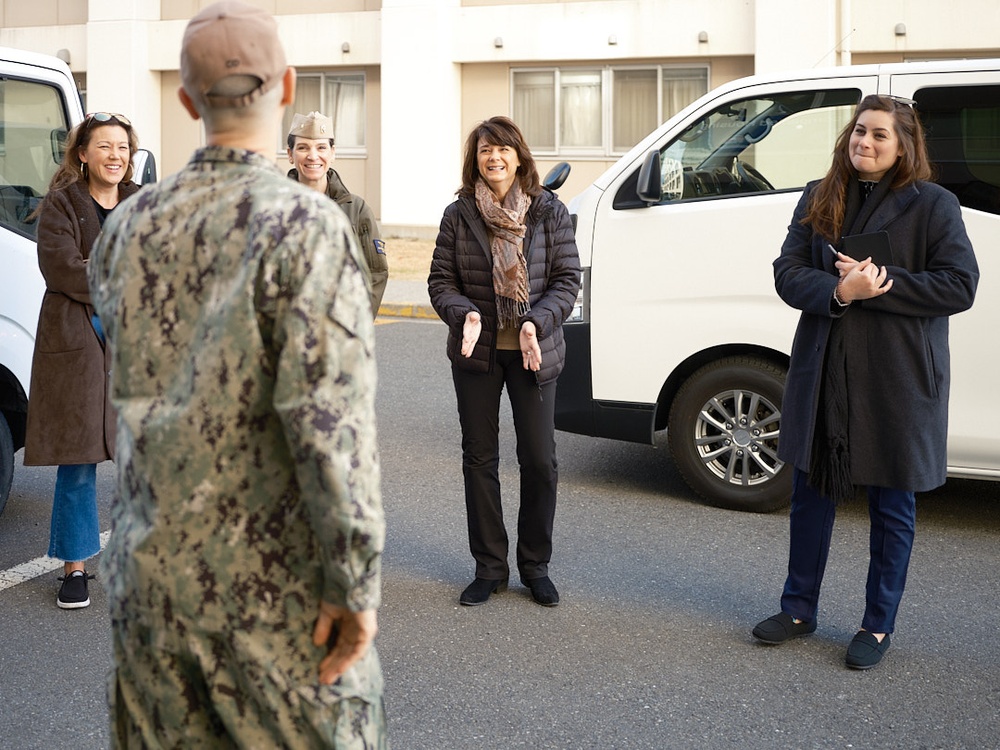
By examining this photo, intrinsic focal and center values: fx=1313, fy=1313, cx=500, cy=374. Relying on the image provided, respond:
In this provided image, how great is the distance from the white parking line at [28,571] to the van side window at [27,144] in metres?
1.51

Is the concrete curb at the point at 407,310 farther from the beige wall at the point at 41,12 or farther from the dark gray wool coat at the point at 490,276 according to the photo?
the beige wall at the point at 41,12

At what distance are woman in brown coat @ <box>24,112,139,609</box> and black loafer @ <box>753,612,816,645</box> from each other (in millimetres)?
2643

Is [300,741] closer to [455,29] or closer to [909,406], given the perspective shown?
[909,406]

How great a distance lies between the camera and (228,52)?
86.2 inches

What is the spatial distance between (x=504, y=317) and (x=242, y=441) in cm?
312

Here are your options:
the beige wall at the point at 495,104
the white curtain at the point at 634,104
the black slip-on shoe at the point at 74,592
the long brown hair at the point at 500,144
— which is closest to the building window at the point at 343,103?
the beige wall at the point at 495,104

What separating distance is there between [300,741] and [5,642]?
3146 mm

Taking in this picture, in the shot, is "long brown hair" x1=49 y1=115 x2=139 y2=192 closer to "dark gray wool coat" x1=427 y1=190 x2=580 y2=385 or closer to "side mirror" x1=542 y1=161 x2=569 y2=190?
"dark gray wool coat" x1=427 y1=190 x2=580 y2=385

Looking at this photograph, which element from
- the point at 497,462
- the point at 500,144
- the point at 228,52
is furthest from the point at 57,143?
the point at 228,52

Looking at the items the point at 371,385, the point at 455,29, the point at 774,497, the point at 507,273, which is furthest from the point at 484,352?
the point at 455,29

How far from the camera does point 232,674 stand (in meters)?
2.22

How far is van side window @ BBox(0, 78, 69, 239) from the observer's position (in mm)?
6223

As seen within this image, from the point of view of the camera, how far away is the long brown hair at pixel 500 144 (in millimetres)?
5277

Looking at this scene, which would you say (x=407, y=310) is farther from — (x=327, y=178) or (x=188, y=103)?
(x=188, y=103)
